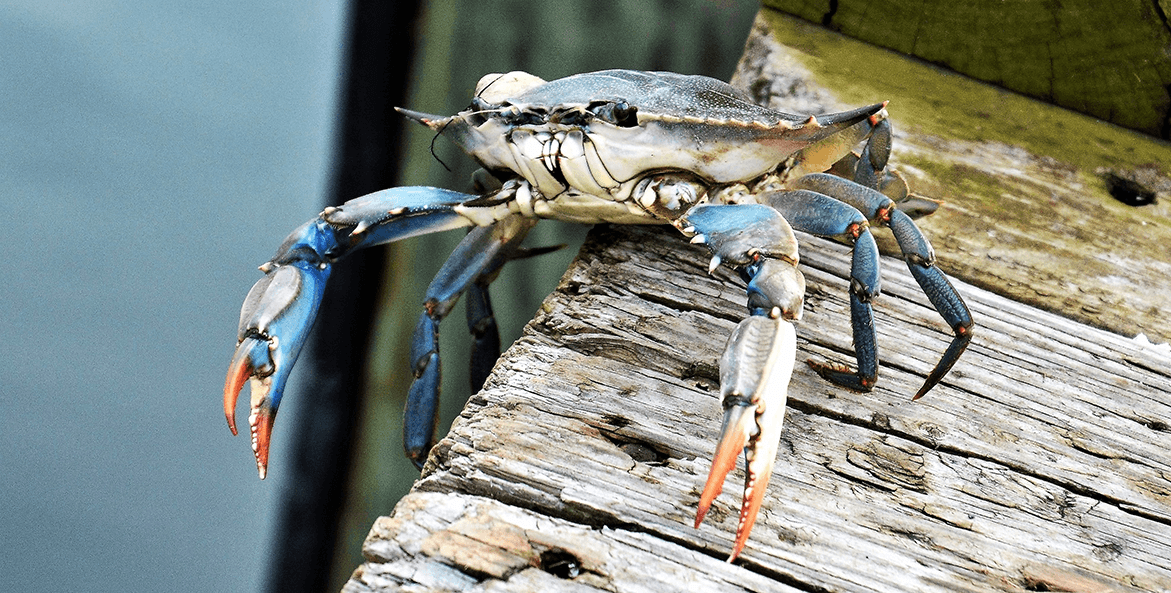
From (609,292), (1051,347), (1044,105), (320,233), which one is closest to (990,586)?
(1051,347)

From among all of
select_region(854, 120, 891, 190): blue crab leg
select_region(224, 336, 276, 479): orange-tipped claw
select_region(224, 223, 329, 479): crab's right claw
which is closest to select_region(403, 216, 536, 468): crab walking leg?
select_region(224, 223, 329, 479): crab's right claw

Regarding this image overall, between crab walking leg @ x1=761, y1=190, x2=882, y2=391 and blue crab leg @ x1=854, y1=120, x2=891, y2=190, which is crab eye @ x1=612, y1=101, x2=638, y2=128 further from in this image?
blue crab leg @ x1=854, y1=120, x2=891, y2=190

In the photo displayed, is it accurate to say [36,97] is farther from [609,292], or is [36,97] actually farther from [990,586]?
[990,586]

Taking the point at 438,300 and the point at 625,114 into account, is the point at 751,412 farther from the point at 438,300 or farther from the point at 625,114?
the point at 438,300

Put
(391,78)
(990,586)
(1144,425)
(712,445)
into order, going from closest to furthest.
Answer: (990,586)
(712,445)
(1144,425)
(391,78)

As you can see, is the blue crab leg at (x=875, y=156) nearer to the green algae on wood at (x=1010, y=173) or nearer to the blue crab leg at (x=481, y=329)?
the green algae on wood at (x=1010, y=173)

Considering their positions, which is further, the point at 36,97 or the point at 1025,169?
the point at 1025,169

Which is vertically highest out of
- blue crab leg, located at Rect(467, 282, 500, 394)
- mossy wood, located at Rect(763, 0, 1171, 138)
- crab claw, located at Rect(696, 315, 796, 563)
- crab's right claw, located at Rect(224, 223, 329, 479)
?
mossy wood, located at Rect(763, 0, 1171, 138)
